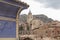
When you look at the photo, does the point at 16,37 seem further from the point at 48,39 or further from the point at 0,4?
the point at 48,39

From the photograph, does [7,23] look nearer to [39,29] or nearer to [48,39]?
[48,39]

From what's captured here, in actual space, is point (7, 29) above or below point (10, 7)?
below

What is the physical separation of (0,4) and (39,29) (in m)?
46.4

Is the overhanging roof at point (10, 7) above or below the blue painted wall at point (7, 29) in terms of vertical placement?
above

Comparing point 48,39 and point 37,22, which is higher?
point 37,22

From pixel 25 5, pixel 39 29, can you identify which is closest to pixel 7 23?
pixel 25 5

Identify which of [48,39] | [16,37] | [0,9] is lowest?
[48,39]

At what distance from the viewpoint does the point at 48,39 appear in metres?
44.2

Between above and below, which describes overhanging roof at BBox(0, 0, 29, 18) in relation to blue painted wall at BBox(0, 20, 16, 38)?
above

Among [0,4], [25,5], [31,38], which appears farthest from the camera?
[31,38]

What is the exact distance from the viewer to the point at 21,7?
21.5 ft

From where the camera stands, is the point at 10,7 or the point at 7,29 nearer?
the point at 7,29

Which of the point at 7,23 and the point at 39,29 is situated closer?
the point at 7,23

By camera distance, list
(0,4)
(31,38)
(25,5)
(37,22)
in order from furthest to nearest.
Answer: (37,22) → (31,38) → (25,5) → (0,4)
